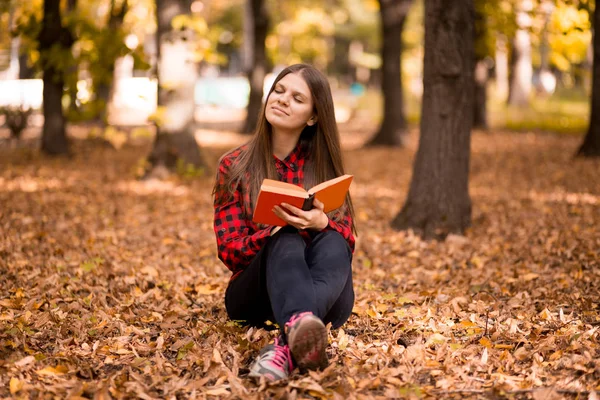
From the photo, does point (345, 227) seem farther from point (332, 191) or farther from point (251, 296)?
point (251, 296)

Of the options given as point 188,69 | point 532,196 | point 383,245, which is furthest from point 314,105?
point 188,69

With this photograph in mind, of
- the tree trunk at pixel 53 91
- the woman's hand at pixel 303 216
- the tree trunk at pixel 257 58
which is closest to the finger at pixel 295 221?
the woman's hand at pixel 303 216

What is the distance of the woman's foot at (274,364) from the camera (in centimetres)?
315

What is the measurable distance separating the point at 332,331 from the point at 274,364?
35.1 inches

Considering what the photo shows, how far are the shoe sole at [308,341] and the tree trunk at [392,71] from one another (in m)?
12.5

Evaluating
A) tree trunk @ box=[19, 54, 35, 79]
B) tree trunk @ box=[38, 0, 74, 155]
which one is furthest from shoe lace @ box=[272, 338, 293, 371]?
tree trunk @ box=[19, 54, 35, 79]

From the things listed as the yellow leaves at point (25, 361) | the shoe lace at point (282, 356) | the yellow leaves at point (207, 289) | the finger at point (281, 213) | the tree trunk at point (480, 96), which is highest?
the tree trunk at point (480, 96)

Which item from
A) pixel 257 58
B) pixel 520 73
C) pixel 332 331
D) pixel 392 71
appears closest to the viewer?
pixel 332 331

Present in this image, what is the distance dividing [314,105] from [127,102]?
27.6 m

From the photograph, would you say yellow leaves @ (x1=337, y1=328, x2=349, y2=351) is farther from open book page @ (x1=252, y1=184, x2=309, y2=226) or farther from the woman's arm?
open book page @ (x1=252, y1=184, x2=309, y2=226)

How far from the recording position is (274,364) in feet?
10.4

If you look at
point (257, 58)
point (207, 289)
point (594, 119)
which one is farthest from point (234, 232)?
point (257, 58)

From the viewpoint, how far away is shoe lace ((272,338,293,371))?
3.18 m

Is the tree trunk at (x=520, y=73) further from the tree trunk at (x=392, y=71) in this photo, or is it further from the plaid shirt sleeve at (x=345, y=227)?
the plaid shirt sleeve at (x=345, y=227)
